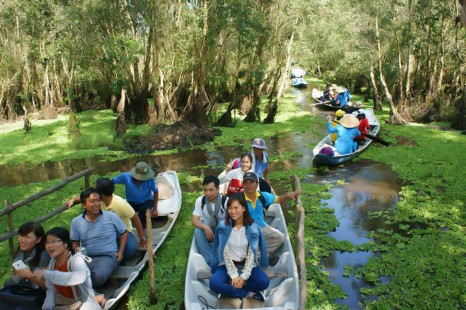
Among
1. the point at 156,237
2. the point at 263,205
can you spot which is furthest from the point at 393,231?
the point at 156,237

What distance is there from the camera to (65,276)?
3.93 m

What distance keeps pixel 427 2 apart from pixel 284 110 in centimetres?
998

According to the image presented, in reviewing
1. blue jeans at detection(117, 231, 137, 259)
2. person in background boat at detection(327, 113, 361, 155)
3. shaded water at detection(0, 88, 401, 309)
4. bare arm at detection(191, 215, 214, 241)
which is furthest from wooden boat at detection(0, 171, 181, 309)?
person in background boat at detection(327, 113, 361, 155)

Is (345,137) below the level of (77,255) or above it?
below

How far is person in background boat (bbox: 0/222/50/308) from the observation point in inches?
169

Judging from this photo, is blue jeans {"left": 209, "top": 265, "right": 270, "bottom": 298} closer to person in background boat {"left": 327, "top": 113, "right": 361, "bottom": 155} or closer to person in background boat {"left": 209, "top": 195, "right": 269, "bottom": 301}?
person in background boat {"left": 209, "top": 195, "right": 269, "bottom": 301}

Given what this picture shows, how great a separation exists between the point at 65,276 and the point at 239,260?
1928 millimetres

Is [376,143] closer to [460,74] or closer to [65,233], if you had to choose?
[460,74]

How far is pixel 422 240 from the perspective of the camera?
6812 millimetres

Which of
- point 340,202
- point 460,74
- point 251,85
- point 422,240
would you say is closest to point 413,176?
point 340,202

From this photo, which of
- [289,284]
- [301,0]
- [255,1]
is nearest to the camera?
[289,284]

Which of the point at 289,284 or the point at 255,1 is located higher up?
the point at 255,1

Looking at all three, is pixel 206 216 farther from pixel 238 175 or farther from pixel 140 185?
pixel 140 185

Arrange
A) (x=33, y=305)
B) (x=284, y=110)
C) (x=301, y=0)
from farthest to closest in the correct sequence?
(x=284, y=110), (x=301, y=0), (x=33, y=305)
